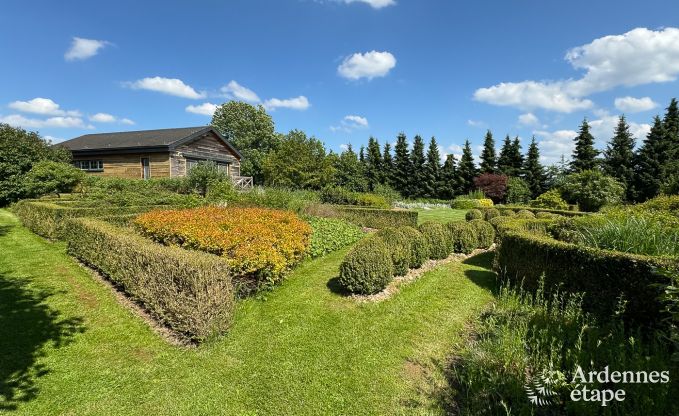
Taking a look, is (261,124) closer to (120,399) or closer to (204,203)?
(204,203)

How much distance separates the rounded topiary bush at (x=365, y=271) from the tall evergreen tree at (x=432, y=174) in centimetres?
3922

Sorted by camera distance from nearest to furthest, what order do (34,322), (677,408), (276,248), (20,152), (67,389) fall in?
(677,408)
(67,389)
(34,322)
(276,248)
(20,152)

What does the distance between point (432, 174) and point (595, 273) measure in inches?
1579

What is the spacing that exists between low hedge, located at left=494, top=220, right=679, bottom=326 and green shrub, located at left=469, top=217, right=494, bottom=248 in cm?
311

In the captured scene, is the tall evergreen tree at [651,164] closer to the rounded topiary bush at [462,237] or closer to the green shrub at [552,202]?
the green shrub at [552,202]

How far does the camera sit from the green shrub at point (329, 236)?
9382 mm

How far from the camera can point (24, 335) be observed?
14.6 ft

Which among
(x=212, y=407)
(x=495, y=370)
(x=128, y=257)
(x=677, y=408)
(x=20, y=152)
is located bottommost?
(x=212, y=407)

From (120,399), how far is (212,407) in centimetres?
99

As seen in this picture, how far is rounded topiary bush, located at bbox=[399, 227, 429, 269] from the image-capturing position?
23.9ft

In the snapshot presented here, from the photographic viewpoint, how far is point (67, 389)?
11.5 ft

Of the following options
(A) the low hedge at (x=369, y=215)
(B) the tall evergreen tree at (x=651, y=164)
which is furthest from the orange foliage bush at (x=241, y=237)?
(B) the tall evergreen tree at (x=651, y=164)

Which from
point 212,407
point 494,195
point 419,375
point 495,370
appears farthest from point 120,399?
point 494,195

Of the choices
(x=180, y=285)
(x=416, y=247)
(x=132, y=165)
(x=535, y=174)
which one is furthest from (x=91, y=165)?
(x=535, y=174)
